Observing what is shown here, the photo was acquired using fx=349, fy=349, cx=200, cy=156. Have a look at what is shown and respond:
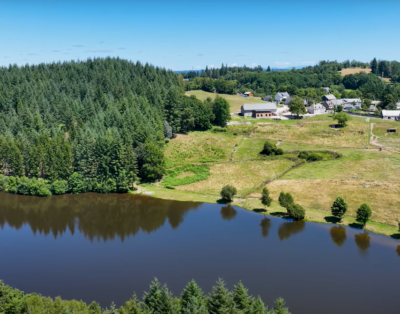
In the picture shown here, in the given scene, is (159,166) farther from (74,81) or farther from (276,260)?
(74,81)

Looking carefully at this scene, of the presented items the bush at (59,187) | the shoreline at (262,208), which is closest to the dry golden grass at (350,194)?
the shoreline at (262,208)

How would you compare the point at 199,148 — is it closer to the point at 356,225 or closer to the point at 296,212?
the point at 296,212

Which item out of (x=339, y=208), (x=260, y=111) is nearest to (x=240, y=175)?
(x=339, y=208)

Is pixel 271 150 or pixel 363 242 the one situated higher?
pixel 271 150

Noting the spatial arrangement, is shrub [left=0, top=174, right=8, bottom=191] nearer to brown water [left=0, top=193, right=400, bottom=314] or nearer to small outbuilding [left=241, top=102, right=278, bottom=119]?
brown water [left=0, top=193, right=400, bottom=314]

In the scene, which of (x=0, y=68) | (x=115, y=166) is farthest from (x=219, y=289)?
(x=0, y=68)

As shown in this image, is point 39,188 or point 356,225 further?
point 39,188

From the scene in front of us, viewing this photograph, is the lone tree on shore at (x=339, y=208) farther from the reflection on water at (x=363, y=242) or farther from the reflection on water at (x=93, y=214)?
the reflection on water at (x=93, y=214)

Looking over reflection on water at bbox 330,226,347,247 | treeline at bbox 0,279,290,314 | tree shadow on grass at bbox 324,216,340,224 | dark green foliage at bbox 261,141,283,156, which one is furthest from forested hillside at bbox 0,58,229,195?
treeline at bbox 0,279,290,314
